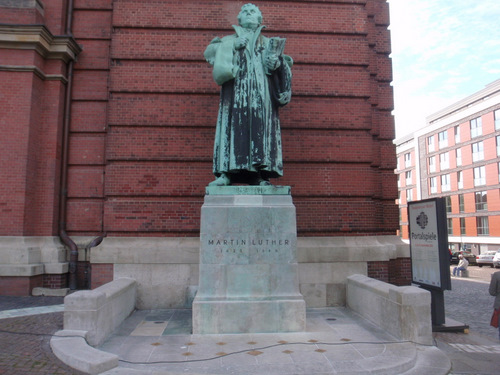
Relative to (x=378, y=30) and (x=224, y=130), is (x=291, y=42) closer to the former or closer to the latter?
(x=378, y=30)

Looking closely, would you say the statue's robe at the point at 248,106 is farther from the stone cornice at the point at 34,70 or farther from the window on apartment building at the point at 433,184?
the window on apartment building at the point at 433,184

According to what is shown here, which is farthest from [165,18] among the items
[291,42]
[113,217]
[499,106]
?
[499,106]

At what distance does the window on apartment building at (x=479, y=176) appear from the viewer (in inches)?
1797

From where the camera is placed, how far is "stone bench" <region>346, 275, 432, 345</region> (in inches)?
237

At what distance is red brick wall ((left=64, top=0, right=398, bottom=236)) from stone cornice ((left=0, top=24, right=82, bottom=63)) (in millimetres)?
517

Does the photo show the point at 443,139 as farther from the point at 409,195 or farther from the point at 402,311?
the point at 402,311

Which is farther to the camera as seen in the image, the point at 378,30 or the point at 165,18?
the point at 378,30

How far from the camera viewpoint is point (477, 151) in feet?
153

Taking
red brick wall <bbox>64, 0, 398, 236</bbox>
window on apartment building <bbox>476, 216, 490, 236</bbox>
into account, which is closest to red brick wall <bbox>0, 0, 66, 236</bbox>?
Result: red brick wall <bbox>64, 0, 398, 236</bbox>

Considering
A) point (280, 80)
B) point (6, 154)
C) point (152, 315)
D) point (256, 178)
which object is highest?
point (280, 80)

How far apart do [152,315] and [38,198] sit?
4.41 metres

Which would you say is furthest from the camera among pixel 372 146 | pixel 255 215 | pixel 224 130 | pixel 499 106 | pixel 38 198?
pixel 499 106

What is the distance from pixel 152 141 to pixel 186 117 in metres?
1.00

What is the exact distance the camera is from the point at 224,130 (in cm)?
745
